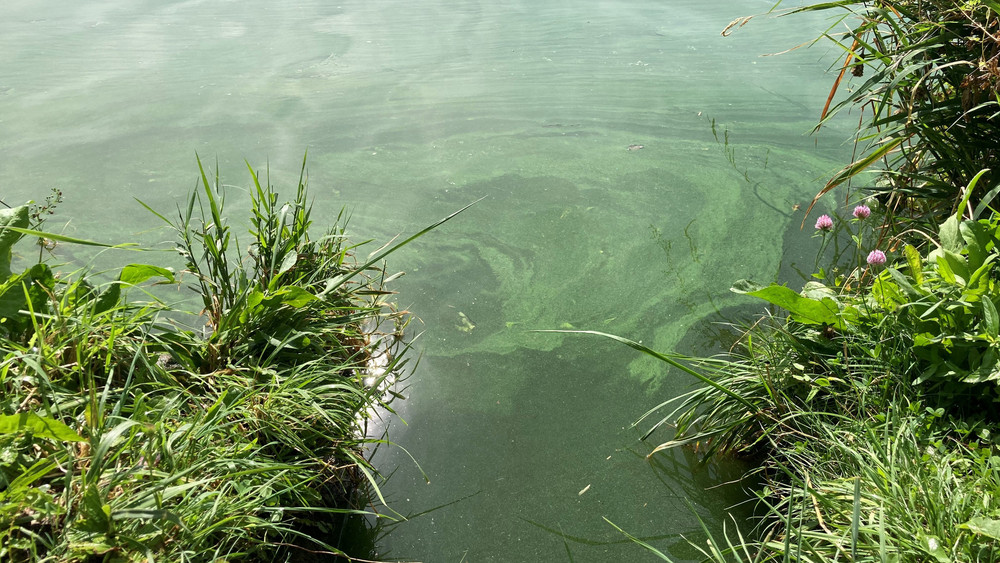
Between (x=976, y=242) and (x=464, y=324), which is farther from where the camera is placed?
(x=464, y=324)

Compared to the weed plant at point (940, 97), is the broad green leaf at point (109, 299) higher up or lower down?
lower down

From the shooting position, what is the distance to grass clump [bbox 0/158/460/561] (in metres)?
0.87

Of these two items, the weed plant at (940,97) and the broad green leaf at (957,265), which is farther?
the weed plant at (940,97)

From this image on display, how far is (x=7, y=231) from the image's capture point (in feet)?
3.80

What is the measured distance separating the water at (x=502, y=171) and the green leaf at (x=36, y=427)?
541mm

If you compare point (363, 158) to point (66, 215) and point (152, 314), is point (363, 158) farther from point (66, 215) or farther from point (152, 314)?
point (152, 314)

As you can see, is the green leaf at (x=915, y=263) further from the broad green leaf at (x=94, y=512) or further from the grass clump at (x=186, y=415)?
the broad green leaf at (x=94, y=512)

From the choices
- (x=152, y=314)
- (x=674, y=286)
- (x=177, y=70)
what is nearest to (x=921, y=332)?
Answer: (x=674, y=286)

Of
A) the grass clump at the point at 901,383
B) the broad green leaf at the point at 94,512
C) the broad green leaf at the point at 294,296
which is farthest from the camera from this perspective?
the broad green leaf at the point at 294,296

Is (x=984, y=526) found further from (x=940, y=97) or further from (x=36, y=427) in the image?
(x=36, y=427)

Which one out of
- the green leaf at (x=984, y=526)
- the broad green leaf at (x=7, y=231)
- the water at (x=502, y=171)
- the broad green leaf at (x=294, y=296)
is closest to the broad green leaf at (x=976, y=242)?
the green leaf at (x=984, y=526)

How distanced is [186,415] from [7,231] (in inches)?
16.7

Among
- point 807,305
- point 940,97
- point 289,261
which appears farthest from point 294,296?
point 940,97

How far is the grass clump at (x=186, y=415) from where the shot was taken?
874 millimetres
